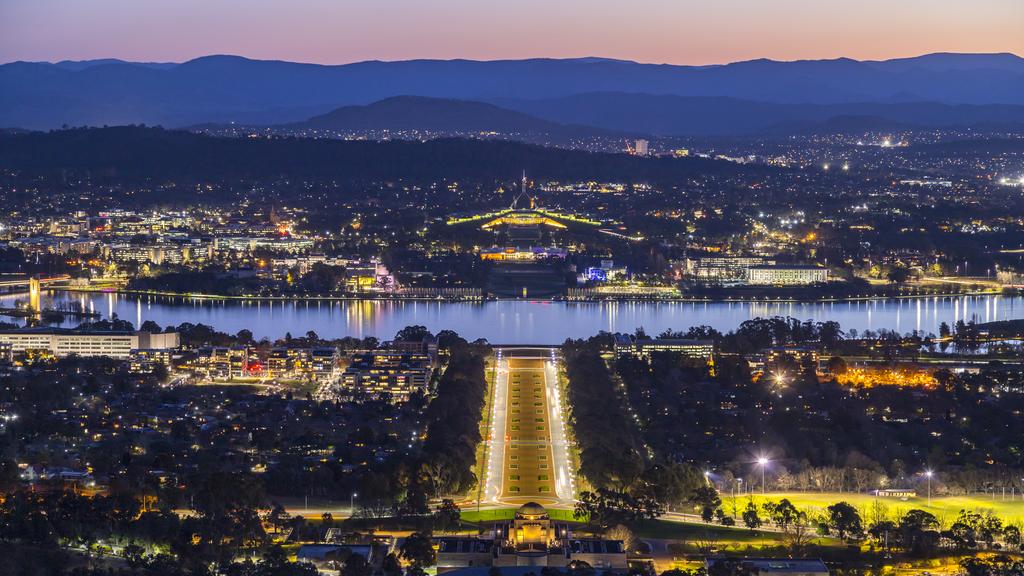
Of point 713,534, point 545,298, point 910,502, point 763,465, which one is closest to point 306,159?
point 545,298

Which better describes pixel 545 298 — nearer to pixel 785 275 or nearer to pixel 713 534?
pixel 785 275

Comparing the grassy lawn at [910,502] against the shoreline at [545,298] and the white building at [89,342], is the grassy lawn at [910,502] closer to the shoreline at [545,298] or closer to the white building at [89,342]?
the white building at [89,342]

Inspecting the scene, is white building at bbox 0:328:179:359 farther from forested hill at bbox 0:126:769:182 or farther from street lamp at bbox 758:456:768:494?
forested hill at bbox 0:126:769:182

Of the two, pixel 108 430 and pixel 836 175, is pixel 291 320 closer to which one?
pixel 108 430

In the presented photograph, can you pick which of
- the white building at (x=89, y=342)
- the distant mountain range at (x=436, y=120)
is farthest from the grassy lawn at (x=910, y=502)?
the distant mountain range at (x=436, y=120)

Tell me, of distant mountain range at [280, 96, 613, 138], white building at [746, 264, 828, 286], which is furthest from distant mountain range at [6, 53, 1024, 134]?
white building at [746, 264, 828, 286]

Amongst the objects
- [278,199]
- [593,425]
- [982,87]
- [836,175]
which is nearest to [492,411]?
[593,425]
